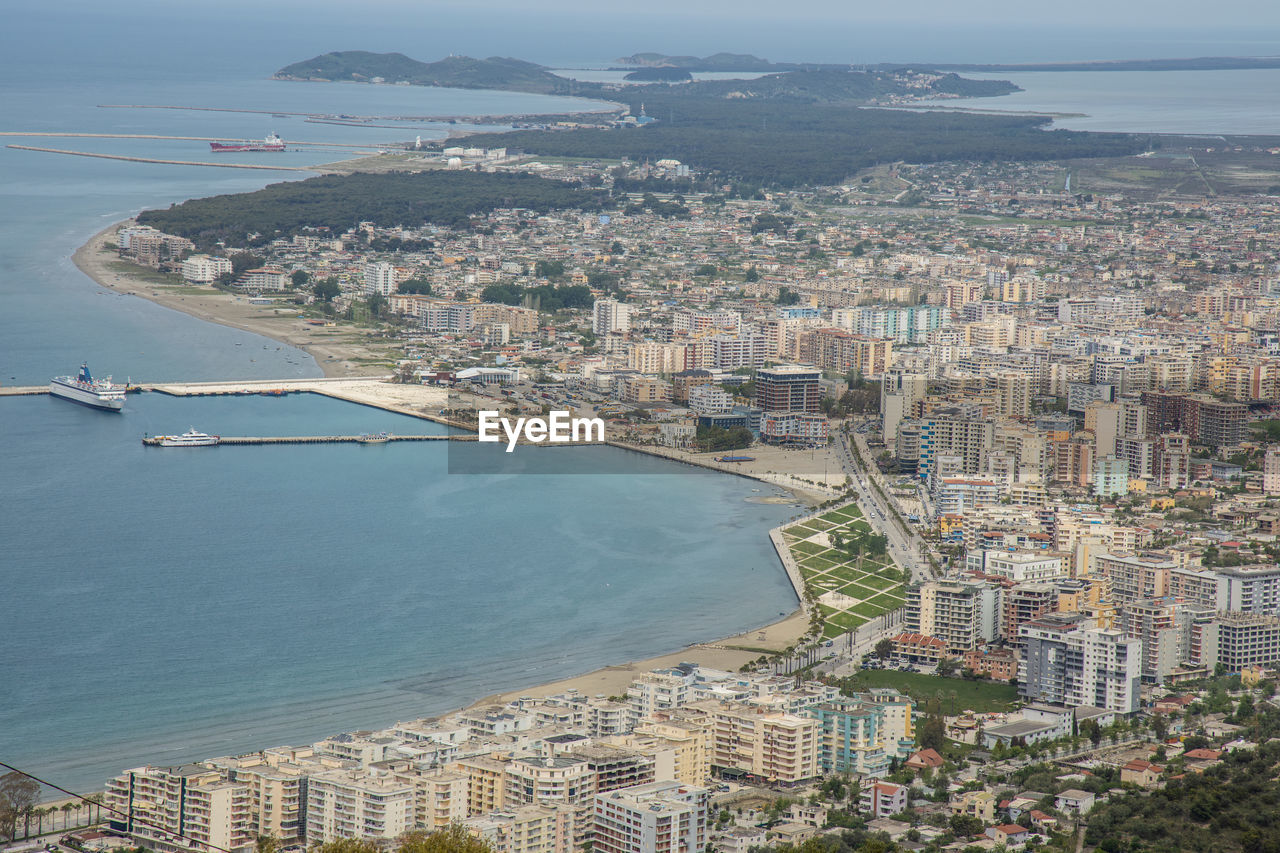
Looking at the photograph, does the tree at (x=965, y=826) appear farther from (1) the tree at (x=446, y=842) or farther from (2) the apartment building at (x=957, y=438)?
(2) the apartment building at (x=957, y=438)

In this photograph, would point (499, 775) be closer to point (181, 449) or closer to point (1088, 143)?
point (181, 449)

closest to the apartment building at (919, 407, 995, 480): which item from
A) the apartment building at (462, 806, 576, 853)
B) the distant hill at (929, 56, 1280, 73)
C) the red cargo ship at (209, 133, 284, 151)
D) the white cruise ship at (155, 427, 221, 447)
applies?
the white cruise ship at (155, 427, 221, 447)

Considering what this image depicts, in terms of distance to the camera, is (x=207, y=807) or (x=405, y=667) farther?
(x=405, y=667)

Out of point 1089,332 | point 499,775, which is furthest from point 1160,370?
point 499,775

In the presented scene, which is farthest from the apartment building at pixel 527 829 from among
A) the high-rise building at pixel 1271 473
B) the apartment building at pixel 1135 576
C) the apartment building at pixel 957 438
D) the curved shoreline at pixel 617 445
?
the high-rise building at pixel 1271 473

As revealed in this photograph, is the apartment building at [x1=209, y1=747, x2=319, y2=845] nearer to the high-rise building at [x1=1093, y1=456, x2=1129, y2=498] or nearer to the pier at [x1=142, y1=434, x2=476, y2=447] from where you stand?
the high-rise building at [x1=1093, y1=456, x2=1129, y2=498]

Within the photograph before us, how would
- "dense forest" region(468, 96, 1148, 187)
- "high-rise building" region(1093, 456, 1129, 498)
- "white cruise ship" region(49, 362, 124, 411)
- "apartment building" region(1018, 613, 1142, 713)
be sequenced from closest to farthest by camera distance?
"apartment building" region(1018, 613, 1142, 713) < "high-rise building" region(1093, 456, 1129, 498) < "white cruise ship" region(49, 362, 124, 411) < "dense forest" region(468, 96, 1148, 187)

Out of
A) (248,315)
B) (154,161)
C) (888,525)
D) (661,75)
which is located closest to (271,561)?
(888,525)
